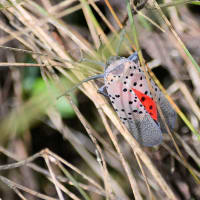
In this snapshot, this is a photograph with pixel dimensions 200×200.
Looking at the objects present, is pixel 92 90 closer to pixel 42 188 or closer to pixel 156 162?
pixel 156 162

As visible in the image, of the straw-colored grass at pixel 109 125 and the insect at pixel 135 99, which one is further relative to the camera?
the straw-colored grass at pixel 109 125

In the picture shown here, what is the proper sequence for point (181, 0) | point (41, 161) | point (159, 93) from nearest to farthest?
point (181, 0) → point (159, 93) → point (41, 161)

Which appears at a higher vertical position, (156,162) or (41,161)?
(41,161)

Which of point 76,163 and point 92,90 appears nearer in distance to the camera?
point 92,90

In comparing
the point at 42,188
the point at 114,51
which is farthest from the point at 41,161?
the point at 114,51

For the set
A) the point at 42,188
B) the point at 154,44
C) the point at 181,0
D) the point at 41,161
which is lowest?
the point at 42,188

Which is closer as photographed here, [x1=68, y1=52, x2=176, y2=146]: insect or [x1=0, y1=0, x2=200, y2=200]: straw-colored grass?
[x1=68, y1=52, x2=176, y2=146]: insect

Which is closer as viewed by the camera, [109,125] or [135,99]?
[135,99]

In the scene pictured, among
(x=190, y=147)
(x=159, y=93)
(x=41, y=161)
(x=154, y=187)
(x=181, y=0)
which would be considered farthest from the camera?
(x=41, y=161)
